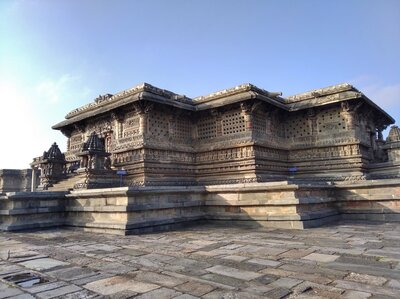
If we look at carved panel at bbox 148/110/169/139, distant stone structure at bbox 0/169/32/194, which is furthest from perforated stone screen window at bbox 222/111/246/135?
distant stone structure at bbox 0/169/32/194

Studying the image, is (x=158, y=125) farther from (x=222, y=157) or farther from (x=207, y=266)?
(x=207, y=266)

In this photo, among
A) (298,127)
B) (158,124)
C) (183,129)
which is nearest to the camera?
(158,124)

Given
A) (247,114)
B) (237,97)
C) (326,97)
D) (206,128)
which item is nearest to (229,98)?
(237,97)

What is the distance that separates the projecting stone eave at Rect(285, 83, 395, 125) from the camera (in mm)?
13680

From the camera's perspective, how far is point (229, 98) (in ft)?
45.6

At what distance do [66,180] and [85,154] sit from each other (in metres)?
3.36

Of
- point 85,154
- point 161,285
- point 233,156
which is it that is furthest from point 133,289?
point 233,156

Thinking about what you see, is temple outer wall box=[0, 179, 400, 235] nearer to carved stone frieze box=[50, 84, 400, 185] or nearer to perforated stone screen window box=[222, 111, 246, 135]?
carved stone frieze box=[50, 84, 400, 185]

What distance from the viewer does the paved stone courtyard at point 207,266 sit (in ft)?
10.5

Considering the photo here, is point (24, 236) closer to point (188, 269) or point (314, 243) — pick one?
point (188, 269)

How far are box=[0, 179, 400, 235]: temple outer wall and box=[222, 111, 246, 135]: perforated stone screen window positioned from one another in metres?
4.84

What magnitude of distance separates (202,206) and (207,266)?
18.4 ft

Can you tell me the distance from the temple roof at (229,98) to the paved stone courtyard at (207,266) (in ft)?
25.1

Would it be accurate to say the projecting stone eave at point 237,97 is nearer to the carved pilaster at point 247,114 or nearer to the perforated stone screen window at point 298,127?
the carved pilaster at point 247,114
